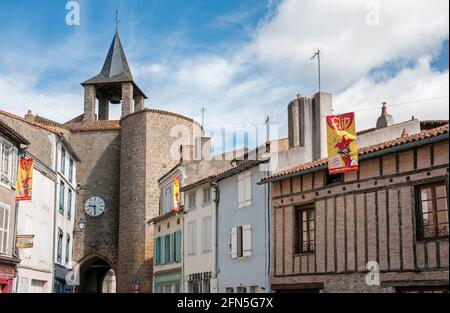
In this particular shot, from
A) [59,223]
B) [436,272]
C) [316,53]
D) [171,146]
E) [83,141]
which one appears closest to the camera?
[436,272]

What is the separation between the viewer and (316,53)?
16766 mm

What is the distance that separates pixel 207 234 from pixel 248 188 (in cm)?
329

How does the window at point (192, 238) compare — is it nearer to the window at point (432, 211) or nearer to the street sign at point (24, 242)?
the street sign at point (24, 242)

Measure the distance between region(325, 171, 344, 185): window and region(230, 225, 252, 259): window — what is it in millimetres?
3674

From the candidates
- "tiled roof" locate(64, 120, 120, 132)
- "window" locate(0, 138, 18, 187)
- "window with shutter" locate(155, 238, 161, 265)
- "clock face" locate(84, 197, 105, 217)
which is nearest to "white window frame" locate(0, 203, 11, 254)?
"window" locate(0, 138, 18, 187)

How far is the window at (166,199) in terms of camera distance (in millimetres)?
28391

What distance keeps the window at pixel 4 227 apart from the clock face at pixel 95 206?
1784 cm

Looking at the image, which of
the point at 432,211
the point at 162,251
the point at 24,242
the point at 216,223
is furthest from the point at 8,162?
the point at 432,211

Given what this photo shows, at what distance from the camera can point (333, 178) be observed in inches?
591
